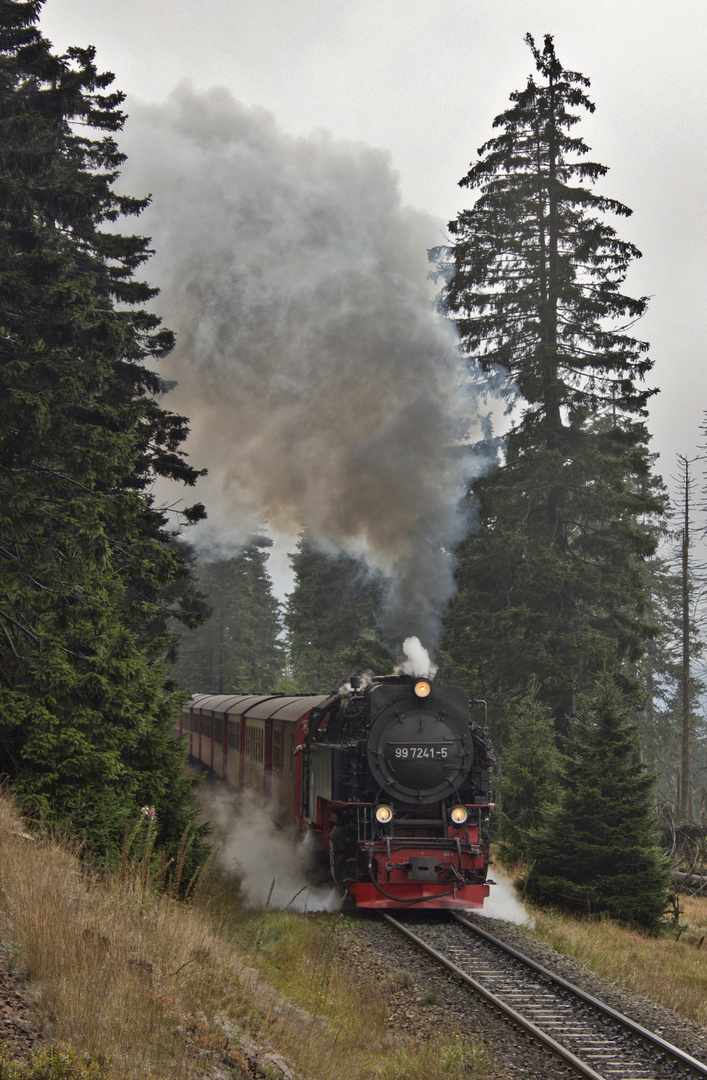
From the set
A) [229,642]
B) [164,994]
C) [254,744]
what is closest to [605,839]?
[254,744]

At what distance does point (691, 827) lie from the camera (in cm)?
1988

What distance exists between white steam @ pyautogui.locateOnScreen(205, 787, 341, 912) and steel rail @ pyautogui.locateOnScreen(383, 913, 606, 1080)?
1719 millimetres

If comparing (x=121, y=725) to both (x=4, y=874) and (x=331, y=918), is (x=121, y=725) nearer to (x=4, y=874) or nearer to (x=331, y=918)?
(x=331, y=918)

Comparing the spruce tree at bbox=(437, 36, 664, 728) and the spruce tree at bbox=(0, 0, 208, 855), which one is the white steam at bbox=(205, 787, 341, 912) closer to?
the spruce tree at bbox=(0, 0, 208, 855)

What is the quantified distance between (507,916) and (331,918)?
2.55m

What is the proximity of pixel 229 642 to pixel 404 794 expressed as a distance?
4182 cm

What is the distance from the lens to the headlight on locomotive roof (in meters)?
11.7

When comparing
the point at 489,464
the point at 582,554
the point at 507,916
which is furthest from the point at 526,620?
the point at 507,916

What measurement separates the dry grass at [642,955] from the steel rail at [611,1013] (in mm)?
1083

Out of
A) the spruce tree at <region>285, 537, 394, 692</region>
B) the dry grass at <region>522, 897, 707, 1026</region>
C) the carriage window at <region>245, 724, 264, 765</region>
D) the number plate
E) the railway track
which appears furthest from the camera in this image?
the spruce tree at <region>285, 537, 394, 692</region>

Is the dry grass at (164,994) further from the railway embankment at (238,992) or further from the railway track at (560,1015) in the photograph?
the railway track at (560,1015)

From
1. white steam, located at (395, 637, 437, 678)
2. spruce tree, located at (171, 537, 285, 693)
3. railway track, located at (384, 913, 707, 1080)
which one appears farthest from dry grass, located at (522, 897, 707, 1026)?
spruce tree, located at (171, 537, 285, 693)

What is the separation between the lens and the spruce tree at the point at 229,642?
5131 centimetres

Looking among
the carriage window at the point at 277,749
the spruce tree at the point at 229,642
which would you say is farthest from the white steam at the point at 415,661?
the spruce tree at the point at 229,642
